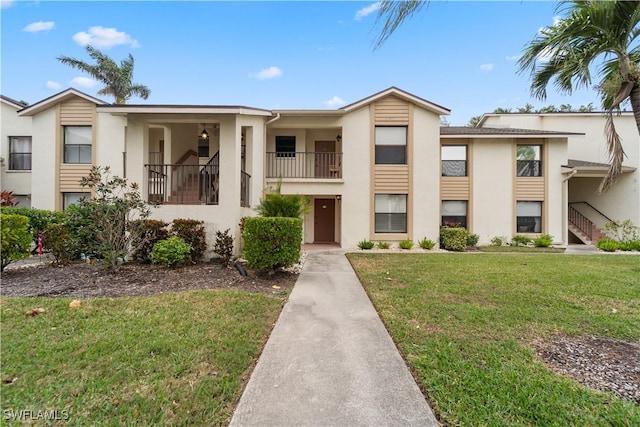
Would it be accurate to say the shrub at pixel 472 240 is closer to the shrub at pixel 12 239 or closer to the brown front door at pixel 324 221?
the brown front door at pixel 324 221

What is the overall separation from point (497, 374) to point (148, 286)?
242 inches

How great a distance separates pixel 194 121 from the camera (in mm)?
9047

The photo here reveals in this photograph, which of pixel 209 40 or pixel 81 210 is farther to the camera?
pixel 209 40

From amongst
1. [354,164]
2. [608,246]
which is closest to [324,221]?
[354,164]

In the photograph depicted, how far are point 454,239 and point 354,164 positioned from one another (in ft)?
18.6

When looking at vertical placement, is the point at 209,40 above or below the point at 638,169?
above

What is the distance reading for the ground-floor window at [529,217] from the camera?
14094 mm

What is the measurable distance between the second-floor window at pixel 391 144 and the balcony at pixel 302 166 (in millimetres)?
1988

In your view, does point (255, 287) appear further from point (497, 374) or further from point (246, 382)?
point (497, 374)

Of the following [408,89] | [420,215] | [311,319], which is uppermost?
[408,89]

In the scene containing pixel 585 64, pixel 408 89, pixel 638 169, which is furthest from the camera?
pixel 638 169

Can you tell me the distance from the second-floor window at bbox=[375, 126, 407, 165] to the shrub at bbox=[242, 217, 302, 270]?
7848 mm

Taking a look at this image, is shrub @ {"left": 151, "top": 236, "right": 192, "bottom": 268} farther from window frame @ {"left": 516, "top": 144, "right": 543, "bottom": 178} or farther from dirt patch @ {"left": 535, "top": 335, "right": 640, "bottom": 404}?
window frame @ {"left": 516, "top": 144, "right": 543, "bottom": 178}

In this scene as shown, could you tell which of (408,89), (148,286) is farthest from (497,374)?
(408,89)
